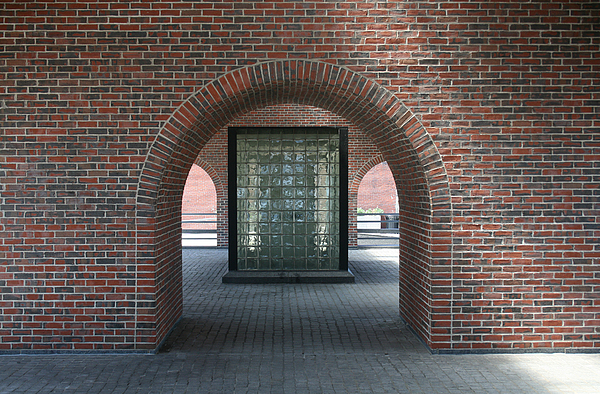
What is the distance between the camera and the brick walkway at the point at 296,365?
12.9ft

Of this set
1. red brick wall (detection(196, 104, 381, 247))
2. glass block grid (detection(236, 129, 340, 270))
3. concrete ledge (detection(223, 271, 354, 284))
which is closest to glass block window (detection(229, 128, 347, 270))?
glass block grid (detection(236, 129, 340, 270))

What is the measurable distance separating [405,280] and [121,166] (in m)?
3.72

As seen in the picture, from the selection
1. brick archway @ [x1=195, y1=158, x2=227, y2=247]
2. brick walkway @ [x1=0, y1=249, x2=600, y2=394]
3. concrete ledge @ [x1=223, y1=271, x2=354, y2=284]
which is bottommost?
brick walkway @ [x1=0, y1=249, x2=600, y2=394]

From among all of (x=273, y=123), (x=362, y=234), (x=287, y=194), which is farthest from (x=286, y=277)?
(x=362, y=234)

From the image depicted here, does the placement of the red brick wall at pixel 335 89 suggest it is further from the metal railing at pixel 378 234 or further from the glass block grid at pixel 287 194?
the metal railing at pixel 378 234

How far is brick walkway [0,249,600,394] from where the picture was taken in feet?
12.9

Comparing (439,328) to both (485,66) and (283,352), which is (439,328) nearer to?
(283,352)

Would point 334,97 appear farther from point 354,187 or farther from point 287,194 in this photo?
point 354,187

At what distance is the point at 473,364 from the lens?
4414 mm

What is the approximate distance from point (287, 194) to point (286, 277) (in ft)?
5.53

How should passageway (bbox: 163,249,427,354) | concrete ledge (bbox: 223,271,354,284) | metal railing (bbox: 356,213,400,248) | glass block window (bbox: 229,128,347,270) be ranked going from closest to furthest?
passageway (bbox: 163,249,427,354), concrete ledge (bbox: 223,271,354,284), glass block window (bbox: 229,128,347,270), metal railing (bbox: 356,213,400,248)

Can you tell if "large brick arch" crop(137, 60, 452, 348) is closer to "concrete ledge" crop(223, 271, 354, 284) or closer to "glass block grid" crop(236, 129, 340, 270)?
"concrete ledge" crop(223, 271, 354, 284)

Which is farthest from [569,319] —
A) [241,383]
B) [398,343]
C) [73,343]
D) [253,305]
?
[73,343]

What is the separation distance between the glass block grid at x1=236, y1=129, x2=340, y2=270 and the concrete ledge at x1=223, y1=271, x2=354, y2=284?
28cm
